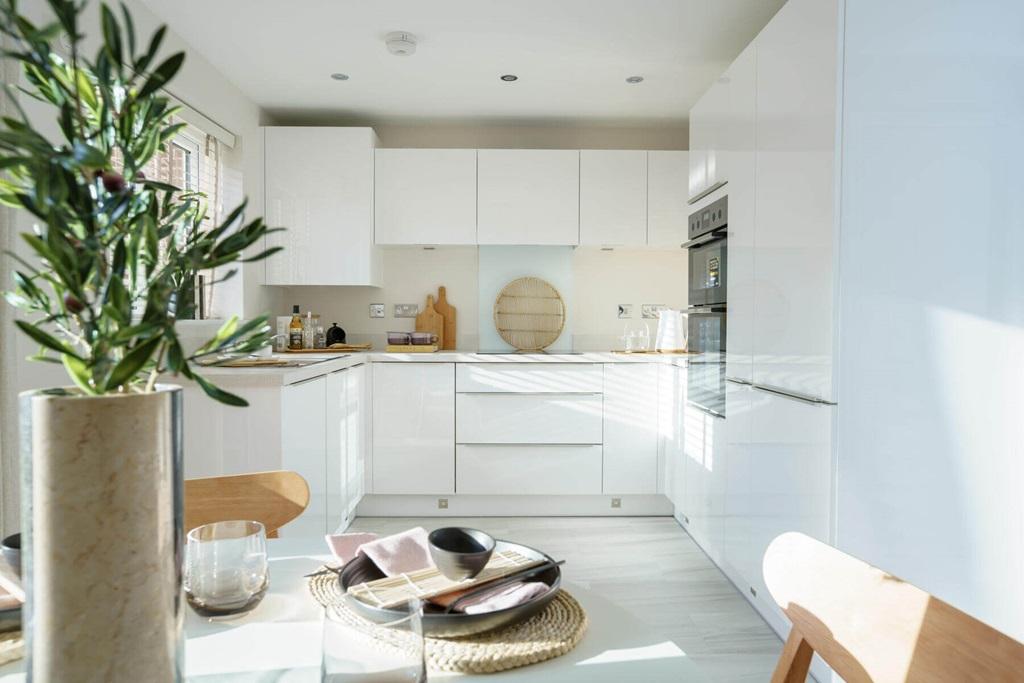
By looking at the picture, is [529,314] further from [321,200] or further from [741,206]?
[741,206]

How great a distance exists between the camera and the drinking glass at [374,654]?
0.59 metres

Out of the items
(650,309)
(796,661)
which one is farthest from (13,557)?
(650,309)

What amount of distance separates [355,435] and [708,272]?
6.76 feet

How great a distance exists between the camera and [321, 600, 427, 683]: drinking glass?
23.1 inches

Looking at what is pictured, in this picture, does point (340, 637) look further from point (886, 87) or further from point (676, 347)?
point (676, 347)

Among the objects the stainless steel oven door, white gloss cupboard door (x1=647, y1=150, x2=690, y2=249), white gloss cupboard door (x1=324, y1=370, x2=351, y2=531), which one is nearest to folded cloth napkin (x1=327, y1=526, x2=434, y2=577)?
white gloss cupboard door (x1=324, y1=370, x2=351, y2=531)

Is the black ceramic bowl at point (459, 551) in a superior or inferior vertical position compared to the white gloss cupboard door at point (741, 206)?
inferior

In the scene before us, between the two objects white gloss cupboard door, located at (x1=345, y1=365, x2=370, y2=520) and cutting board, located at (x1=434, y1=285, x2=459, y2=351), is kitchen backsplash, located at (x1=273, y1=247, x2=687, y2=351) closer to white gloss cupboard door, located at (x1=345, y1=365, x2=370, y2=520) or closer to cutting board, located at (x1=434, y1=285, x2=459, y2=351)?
cutting board, located at (x1=434, y1=285, x2=459, y2=351)

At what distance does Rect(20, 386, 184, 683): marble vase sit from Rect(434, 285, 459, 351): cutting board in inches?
162

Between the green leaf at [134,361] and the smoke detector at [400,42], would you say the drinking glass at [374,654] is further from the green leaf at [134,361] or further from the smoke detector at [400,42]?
the smoke detector at [400,42]

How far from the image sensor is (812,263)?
2102mm

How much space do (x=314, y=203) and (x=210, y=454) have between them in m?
2.05

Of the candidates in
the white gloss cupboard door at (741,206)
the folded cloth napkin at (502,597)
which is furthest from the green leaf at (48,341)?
the white gloss cupboard door at (741,206)

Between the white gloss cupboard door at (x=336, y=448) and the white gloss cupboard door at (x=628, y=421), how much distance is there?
1.52 metres
